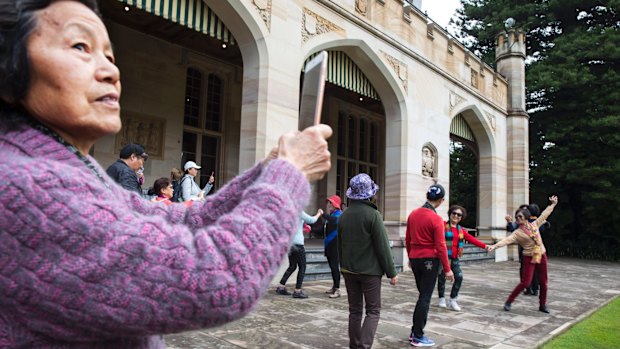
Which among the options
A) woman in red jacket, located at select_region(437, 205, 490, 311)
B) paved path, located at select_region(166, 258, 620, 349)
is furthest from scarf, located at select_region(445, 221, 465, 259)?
paved path, located at select_region(166, 258, 620, 349)

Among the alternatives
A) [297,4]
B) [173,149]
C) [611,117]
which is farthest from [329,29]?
[611,117]

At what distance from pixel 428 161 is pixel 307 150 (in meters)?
11.7

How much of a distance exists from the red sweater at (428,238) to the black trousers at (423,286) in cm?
8

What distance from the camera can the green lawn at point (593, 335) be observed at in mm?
4898

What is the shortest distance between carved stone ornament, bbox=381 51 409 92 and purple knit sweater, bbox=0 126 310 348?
10547mm

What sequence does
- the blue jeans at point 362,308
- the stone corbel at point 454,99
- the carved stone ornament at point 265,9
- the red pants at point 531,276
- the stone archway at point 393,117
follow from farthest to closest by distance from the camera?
the stone corbel at point 454,99 → the stone archway at point 393,117 → the carved stone ornament at point 265,9 → the red pants at point 531,276 → the blue jeans at point 362,308

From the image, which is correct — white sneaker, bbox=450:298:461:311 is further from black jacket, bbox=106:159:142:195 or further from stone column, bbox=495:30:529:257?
stone column, bbox=495:30:529:257

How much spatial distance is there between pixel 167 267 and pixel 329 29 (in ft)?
29.8

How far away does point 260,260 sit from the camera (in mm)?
795

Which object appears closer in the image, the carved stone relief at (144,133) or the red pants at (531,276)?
the red pants at (531,276)

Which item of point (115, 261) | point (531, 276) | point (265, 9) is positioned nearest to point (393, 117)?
point (265, 9)

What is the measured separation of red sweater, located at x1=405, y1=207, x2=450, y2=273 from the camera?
4.96 metres

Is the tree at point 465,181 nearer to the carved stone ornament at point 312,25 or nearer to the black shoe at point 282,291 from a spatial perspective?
the carved stone ornament at point 312,25

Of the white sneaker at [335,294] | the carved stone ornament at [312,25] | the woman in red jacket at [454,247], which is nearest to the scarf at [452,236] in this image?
the woman in red jacket at [454,247]
